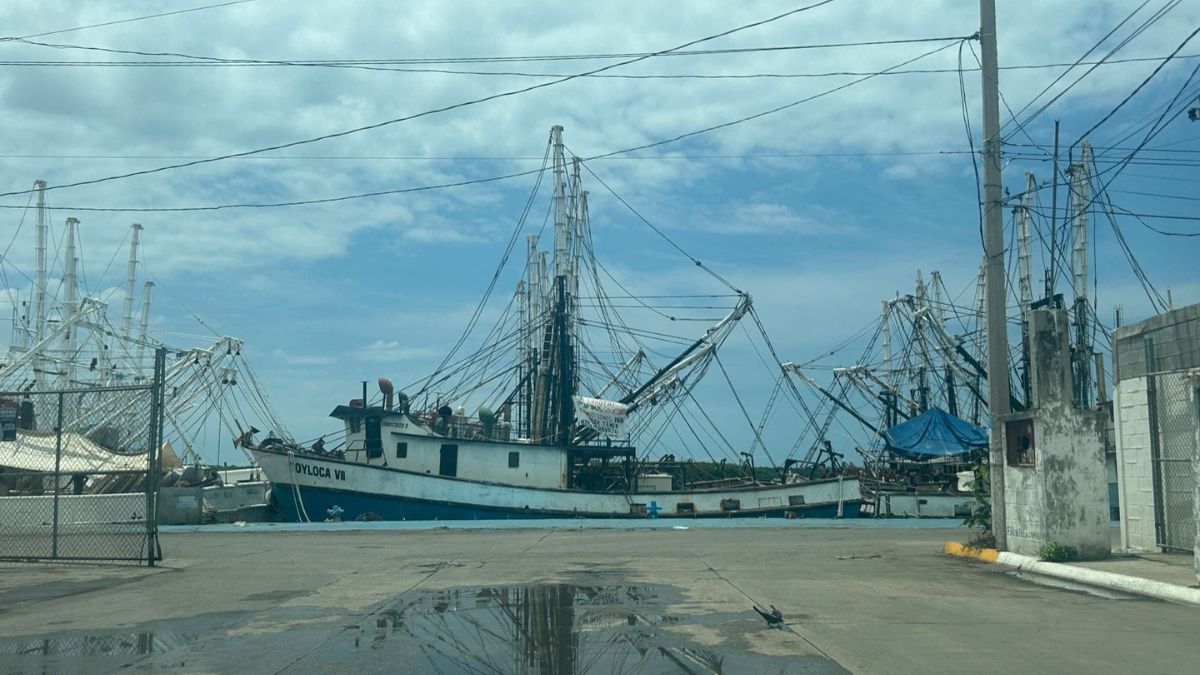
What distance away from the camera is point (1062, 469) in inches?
627

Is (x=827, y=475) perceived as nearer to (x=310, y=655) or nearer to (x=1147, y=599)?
(x=1147, y=599)

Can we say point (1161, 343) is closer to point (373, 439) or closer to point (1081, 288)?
point (373, 439)

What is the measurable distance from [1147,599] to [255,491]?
34.2 metres

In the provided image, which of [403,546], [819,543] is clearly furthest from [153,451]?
[819,543]

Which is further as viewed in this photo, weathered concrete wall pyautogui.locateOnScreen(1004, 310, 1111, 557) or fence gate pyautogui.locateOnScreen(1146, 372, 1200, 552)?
fence gate pyautogui.locateOnScreen(1146, 372, 1200, 552)

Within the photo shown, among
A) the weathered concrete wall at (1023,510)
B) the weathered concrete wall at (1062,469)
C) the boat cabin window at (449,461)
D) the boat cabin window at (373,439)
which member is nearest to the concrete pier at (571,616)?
the weathered concrete wall at (1023,510)

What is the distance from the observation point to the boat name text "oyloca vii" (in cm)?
3565

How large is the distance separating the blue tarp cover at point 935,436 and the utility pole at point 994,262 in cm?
2270

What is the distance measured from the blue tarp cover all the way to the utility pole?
74.5 feet

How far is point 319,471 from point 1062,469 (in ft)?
84.5

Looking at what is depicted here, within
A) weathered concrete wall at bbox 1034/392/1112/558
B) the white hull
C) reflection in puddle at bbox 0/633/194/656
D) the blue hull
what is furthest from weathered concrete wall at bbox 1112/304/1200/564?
the white hull

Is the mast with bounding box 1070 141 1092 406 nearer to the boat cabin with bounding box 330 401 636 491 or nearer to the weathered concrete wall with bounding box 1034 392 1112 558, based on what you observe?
the weathered concrete wall with bounding box 1034 392 1112 558

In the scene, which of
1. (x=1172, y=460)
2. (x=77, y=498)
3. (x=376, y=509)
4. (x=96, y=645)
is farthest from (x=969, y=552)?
(x=376, y=509)

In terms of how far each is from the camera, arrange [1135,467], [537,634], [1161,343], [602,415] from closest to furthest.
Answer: [537,634] < [1161,343] < [1135,467] < [602,415]
